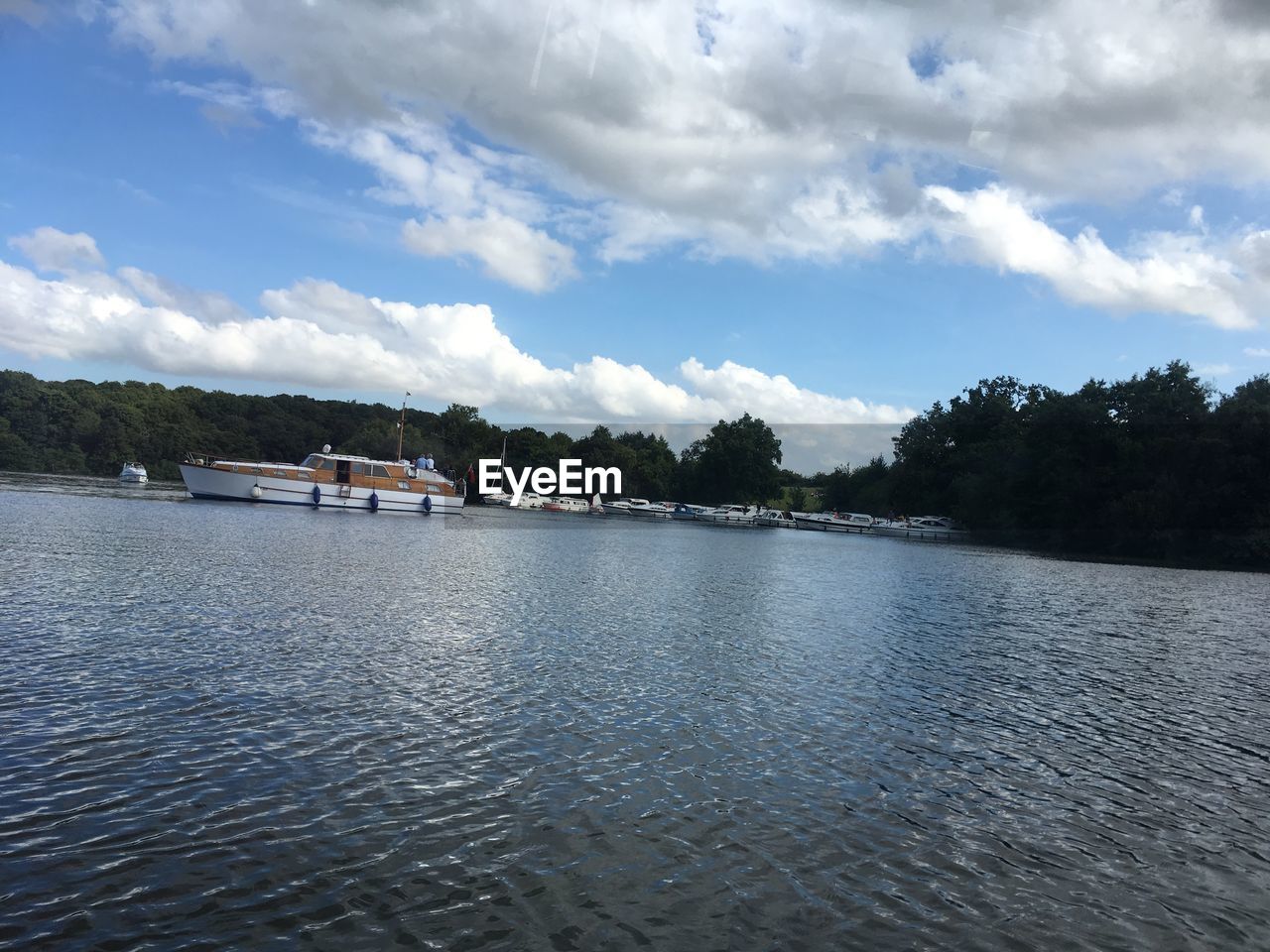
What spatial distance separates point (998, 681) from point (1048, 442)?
94.2 m

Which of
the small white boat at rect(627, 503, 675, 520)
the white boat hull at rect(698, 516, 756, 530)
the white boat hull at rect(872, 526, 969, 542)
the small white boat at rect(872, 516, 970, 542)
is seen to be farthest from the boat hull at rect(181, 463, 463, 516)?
the small white boat at rect(872, 516, 970, 542)

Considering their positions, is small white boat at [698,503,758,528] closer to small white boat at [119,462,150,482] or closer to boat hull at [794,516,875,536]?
boat hull at [794,516,875,536]

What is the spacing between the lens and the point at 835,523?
130625mm

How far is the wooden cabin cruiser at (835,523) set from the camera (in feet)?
429

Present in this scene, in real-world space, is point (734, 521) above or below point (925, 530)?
below

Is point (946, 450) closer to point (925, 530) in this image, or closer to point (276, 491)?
point (925, 530)

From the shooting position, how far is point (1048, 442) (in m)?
103

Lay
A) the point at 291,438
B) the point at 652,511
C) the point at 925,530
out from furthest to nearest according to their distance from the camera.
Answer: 1. the point at 291,438
2. the point at 652,511
3. the point at 925,530

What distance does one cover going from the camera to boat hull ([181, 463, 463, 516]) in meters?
75.6

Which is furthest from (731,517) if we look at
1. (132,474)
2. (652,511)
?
(132,474)

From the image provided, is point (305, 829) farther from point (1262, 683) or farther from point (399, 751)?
point (1262, 683)

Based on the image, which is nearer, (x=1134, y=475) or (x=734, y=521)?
(x=1134, y=475)

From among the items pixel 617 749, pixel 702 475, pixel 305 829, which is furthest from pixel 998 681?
pixel 702 475

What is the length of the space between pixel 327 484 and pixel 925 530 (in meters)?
77.9
